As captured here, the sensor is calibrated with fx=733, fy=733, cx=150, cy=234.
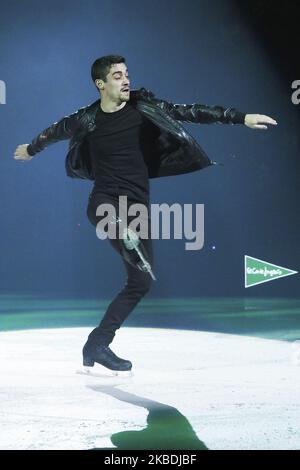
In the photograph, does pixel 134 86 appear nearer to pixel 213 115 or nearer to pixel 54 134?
pixel 54 134

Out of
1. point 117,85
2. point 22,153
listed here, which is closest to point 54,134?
point 22,153

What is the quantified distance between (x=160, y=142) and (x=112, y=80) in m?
0.37

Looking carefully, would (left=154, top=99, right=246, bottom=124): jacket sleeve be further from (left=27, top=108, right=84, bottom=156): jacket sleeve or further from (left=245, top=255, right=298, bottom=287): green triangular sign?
(left=245, top=255, right=298, bottom=287): green triangular sign

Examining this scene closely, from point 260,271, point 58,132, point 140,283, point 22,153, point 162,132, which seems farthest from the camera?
point 260,271

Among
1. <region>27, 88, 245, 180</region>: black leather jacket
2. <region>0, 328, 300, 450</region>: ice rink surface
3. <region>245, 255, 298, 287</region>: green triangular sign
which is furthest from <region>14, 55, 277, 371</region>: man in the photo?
<region>245, 255, 298, 287</region>: green triangular sign

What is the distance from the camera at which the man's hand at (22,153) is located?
3822mm

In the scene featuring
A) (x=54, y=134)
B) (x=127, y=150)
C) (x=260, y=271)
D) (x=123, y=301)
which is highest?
(x=54, y=134)

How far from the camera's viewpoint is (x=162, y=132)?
136 inches

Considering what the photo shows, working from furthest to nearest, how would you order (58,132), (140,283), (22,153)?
(22,153) → (58,132) → (140,283)

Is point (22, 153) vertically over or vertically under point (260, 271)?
over

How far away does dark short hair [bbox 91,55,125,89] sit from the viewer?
3500 millimetres

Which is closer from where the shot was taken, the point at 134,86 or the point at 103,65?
the point at 103,65

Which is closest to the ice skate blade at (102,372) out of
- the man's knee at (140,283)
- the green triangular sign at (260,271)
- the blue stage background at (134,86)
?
the man's knee at (140,283)

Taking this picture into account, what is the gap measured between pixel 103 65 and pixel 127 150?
456 mm
